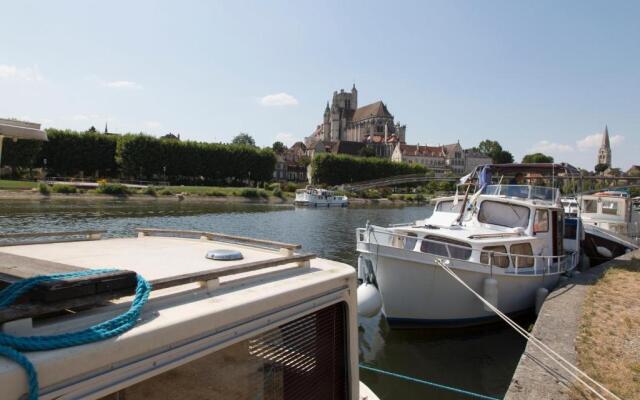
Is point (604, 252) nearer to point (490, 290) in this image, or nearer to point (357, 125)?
point (490, 290)

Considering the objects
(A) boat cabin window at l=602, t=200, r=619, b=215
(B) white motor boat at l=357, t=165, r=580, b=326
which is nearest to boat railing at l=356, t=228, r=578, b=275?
(B) white motor boat at l=357, t=165, r=580, b=326

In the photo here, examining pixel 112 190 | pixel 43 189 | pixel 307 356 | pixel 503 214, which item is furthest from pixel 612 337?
pixel 112 190

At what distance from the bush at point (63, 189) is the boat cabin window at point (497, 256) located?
54197 millimetres

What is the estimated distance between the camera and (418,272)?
11.4 meters

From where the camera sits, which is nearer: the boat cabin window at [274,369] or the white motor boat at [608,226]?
the boat cabin window at [274,369]

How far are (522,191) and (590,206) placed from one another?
15.1 metres

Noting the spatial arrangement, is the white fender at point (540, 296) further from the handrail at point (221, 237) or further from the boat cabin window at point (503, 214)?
the handrail at point (221, 237)

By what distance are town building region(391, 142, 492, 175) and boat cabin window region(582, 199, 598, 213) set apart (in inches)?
4755

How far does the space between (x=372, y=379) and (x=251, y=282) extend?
7.16 meters

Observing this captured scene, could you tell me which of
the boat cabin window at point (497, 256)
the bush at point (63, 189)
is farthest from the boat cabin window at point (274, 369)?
the bush at point (63, 189)

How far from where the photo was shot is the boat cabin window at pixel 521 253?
488 inches

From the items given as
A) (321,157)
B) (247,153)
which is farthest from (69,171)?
(321,157)

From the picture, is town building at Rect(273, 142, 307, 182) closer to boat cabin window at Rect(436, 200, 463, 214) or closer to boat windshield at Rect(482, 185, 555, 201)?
boat cabin window at Rect(436, 200, 463, 214)

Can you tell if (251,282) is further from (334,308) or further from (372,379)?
(372,379)
